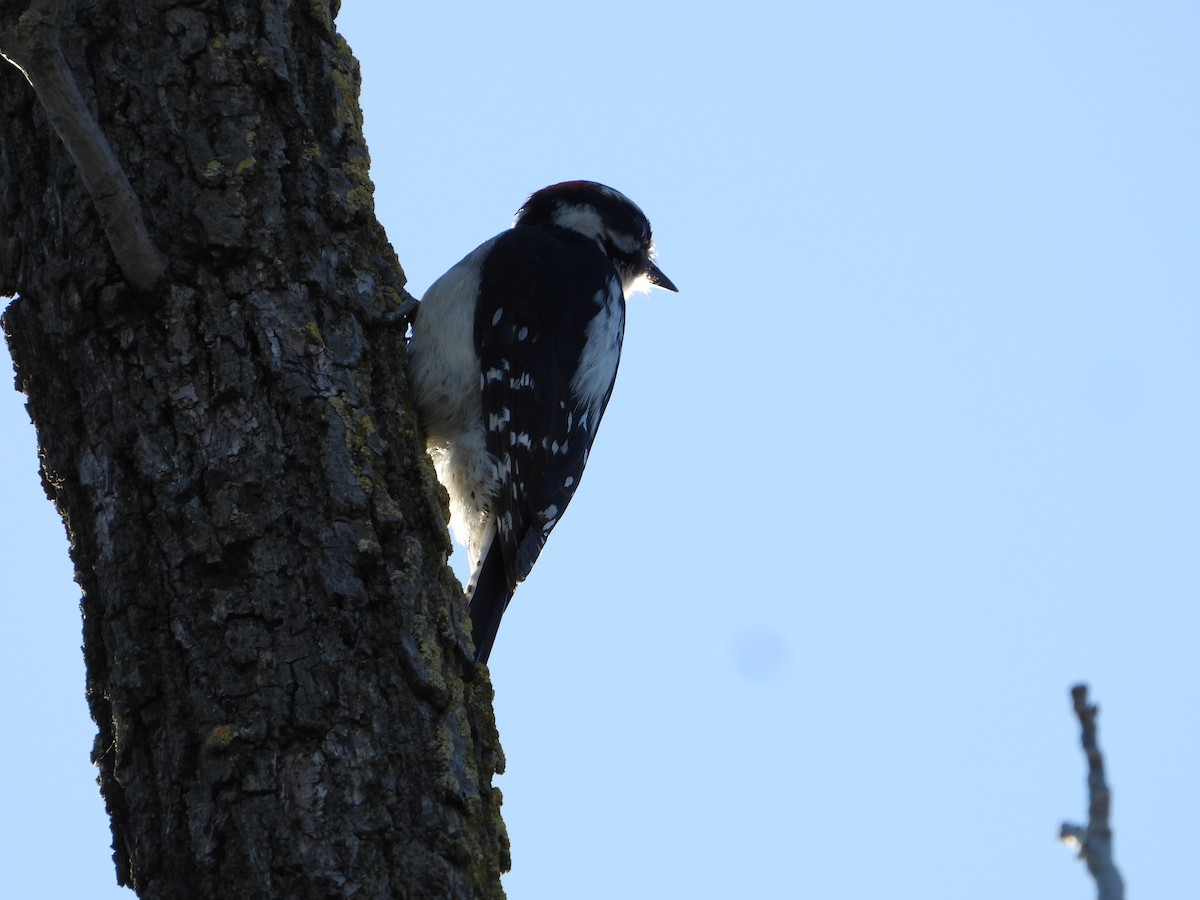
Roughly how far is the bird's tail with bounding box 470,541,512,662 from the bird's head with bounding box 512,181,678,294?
144 centimetres

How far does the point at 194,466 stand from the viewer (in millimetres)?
2326

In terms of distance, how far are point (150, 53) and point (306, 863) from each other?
4.92 ft

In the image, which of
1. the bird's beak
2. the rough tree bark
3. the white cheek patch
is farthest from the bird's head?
the rough tree bark

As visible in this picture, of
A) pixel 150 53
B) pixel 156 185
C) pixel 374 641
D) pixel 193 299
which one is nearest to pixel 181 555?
pixel 374 641

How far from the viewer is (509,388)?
369cm

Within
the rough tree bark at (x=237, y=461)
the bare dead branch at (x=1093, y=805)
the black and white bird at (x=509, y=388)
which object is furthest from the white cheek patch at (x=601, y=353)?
the bare dead branch at (x=1093, y=805)

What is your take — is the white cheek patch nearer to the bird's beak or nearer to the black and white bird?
the black and white bird

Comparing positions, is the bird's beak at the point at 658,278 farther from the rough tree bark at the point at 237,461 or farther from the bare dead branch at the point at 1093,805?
the bare dead branch at the point at 1093,805

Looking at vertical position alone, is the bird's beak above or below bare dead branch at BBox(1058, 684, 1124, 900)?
above

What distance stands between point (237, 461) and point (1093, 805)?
150cm

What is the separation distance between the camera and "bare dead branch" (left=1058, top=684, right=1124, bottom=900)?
117cm

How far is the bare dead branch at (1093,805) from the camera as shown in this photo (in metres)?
1.17

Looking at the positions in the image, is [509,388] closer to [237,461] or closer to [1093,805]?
[237,461]

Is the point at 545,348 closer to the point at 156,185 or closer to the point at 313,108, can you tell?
the point at 313,108
